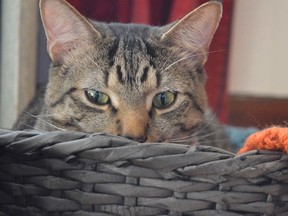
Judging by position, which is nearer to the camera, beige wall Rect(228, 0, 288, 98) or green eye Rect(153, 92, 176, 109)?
green eye Rect(153, 92, 176, 109)

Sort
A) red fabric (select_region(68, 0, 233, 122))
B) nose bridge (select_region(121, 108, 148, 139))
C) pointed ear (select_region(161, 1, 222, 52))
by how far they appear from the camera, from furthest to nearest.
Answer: red fabric (select_region(68, 0, 233, 122)), pointed ear (select_region(161, 1, 222, 52)), nose bridge (select_region(121, 108, 148, 139))

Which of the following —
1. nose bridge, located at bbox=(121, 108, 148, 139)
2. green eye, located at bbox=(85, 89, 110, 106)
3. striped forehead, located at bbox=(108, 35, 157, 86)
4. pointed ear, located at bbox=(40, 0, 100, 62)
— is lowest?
nose bridge, located at bbox=(121, 108, 148, 139)

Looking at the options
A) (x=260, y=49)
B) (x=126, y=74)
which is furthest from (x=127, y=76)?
(x=260, y=49)

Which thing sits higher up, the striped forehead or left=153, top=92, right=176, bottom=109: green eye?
the striped forehead

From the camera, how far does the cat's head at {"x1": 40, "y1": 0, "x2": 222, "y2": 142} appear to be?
0.92m

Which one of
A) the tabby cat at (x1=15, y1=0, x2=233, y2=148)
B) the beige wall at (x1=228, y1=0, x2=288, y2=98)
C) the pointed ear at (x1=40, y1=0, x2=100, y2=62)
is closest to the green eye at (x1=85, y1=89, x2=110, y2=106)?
the tabby cat at (x1=15, y1=0, x2=233, y2=148)

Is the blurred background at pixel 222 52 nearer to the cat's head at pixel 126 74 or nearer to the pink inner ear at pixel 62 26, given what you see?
the cat's head at pixel 126 74

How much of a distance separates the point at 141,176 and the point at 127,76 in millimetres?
278

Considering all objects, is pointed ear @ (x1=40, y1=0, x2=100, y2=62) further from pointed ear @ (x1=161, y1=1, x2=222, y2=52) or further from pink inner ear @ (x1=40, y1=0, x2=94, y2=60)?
pointed ear @ (x1=161, y1=1, x2=222, y2=52)

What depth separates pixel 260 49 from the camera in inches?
83.4

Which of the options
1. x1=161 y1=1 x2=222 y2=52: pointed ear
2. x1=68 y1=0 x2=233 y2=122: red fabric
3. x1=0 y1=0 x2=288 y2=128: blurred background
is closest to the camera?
x1=161 y1=1 x2=222 y2=52: pointed ear

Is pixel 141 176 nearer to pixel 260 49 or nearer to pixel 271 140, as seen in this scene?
Answer: pixel 271 140

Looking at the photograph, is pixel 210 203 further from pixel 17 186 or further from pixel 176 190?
pixel 17 186

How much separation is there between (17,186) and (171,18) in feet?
3.99
